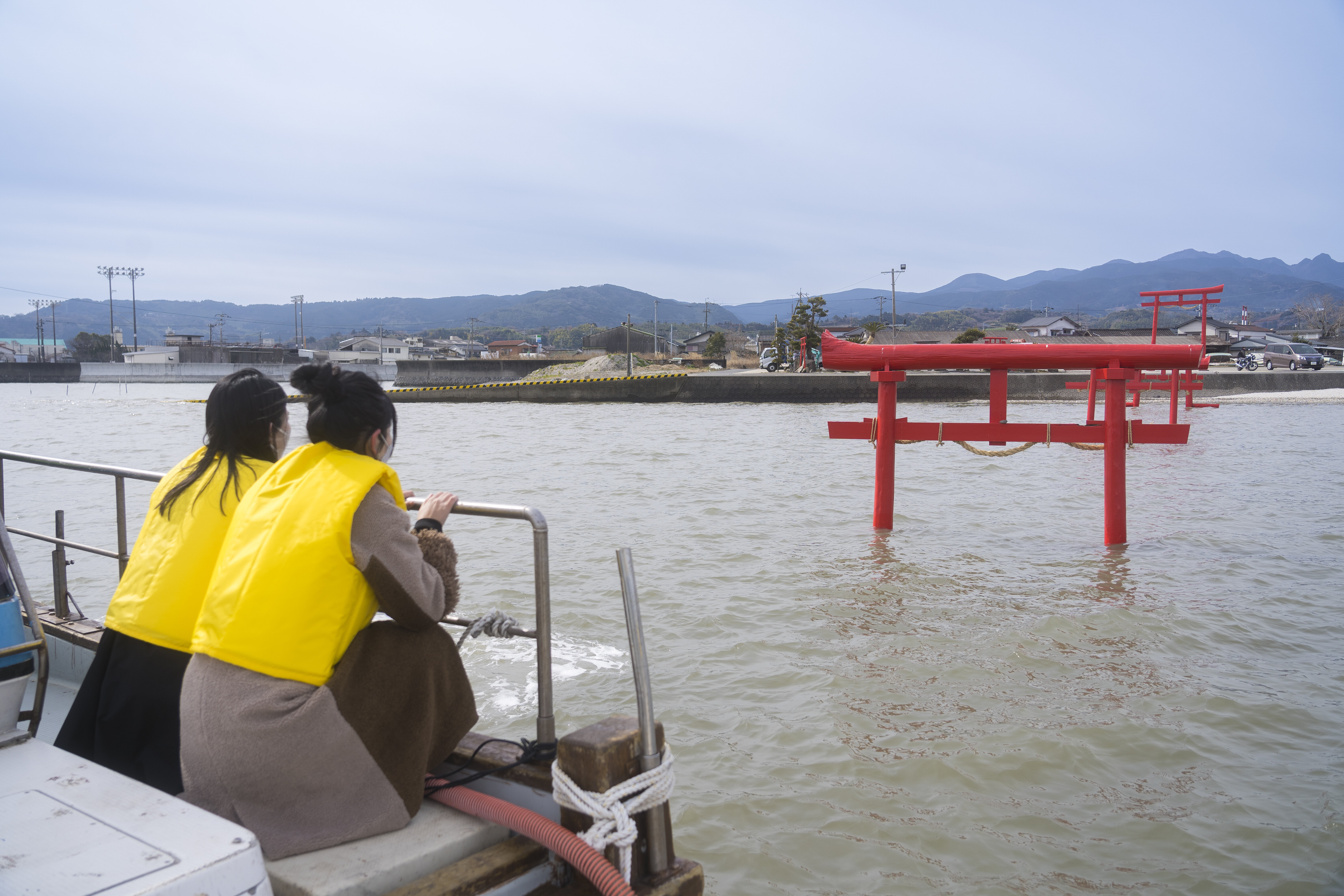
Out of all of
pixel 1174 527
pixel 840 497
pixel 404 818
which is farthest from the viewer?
pixel 840 497

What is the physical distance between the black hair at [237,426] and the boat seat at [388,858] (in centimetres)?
106

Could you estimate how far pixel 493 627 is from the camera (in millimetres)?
2398

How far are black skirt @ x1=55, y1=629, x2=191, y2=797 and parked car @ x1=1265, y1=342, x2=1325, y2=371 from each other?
43525 millimetres

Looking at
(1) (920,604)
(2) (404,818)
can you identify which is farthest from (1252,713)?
(2) (404,818)

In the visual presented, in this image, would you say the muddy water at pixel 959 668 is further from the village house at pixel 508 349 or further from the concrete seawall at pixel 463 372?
the village house at pixel 508 349

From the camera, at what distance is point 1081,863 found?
2.85 meters

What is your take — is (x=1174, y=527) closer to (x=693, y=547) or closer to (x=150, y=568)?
(x=693, y=547)

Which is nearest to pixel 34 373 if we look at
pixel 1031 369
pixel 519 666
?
pixel 519 666

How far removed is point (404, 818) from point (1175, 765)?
3071mm

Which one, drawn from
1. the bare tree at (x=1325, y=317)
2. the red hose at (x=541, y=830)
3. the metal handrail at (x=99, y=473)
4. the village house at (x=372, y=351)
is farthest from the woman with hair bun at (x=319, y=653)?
the bare tree at (x=1325, y=317)

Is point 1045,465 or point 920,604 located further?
point 1045,465

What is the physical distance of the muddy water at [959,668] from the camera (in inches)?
117

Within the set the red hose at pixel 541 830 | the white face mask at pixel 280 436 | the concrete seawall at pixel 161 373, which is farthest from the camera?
the concrete seawall at pixel 161 373

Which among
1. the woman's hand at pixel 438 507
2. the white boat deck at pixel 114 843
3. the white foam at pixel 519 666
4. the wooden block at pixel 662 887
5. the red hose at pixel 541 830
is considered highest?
the woman's hand at pixel 438 507
